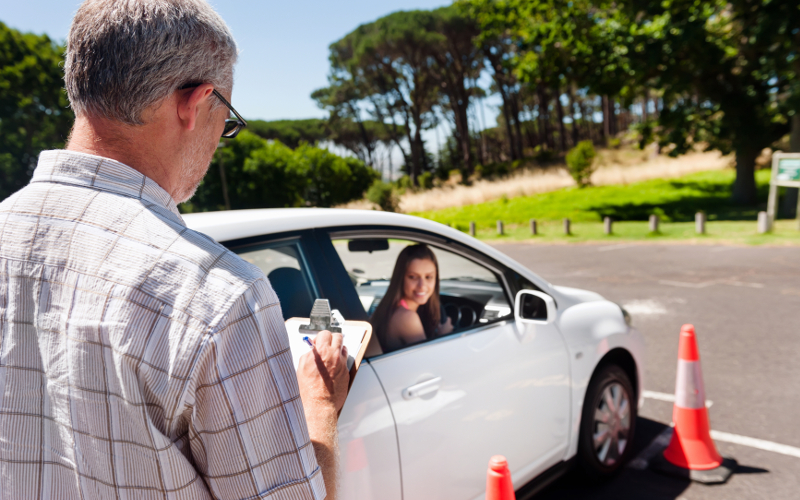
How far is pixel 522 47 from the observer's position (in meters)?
23.0

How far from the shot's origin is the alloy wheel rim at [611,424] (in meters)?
3.22

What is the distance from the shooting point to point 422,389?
7.02 ft

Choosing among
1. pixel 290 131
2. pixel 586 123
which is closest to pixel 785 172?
pixel 290 131

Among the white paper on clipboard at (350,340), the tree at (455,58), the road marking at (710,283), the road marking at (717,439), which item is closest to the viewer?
the white paper on clipboard at (350,340)

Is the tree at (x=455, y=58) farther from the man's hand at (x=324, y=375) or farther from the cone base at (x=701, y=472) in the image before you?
the man's hand at (x=324, y=375)

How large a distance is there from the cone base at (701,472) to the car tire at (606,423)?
205 mm

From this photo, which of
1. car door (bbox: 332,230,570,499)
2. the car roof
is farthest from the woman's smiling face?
the car roof

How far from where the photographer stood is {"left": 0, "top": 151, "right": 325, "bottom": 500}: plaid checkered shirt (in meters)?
0.89

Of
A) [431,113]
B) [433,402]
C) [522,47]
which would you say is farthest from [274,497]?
[431,113]

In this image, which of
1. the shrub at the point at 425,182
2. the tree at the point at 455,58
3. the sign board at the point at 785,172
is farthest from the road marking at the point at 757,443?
the tree at the point at 455,58

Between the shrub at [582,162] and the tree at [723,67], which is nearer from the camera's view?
the tree at [723,67]

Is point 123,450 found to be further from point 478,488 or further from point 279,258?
point 478,488

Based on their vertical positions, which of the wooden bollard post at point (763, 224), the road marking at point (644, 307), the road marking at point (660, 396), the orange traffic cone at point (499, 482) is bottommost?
the wooden bollard post at point (763, 224)

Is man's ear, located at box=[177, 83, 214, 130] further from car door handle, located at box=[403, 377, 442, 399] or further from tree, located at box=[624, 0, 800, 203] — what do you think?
tree, located at box=[624, 0, 800, 203]
